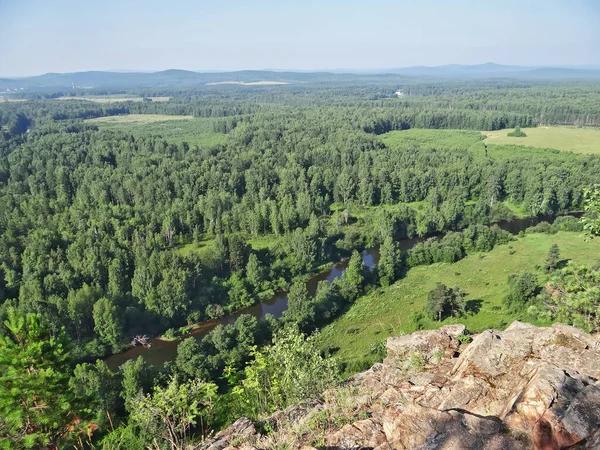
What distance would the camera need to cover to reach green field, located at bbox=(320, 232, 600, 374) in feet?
142

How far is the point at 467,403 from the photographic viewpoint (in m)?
14.2

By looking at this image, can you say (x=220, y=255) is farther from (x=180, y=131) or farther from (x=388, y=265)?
(x=180, y=131)

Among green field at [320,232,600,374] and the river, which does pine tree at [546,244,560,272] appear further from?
the river

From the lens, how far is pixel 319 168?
104312mm

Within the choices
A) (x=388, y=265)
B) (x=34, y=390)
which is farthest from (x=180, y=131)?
(x=34, y=390)

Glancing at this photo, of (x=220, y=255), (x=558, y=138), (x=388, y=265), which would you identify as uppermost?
(x=558, y=138)

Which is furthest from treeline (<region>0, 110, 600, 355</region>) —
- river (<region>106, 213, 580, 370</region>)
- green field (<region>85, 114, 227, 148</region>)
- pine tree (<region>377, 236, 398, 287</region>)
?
green field (<region>85, 114, 227, 148</region>)

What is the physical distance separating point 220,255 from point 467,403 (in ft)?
158

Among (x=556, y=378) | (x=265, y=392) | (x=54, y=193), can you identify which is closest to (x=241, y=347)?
(x=265, y=392)

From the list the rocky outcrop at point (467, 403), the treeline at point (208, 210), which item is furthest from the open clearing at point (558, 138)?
the rocky outcrop at point (467, 403)

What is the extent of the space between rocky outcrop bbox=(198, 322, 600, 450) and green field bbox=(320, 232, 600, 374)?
16849 millimetres

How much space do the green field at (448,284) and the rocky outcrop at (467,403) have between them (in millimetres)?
16849

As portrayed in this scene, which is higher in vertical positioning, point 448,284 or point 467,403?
point 467,403

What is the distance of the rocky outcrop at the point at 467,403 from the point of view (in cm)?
1153
